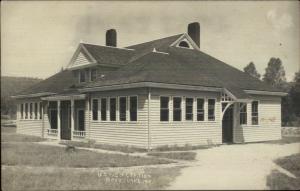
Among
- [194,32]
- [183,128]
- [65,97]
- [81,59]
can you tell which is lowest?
[183,128]

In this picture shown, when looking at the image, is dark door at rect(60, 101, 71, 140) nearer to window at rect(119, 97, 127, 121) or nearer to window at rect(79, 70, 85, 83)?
window at rect(79, 70, 85, 83)

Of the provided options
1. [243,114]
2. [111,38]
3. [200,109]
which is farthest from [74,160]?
[111,38]

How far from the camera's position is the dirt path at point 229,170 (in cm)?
959

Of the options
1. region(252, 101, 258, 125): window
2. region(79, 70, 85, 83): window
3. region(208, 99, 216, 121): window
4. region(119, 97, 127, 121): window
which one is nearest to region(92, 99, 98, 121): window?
region(119, 97, 127, 121): window

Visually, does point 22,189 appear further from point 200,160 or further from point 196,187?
point 200,160

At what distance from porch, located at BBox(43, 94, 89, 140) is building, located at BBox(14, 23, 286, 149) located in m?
0.05

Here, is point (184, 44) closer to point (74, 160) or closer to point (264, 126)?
point (264, 126)

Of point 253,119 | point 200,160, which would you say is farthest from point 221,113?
point 200,160

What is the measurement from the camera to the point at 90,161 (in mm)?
14742

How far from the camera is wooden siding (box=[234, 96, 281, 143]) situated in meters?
24.0

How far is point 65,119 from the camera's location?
2833 cm

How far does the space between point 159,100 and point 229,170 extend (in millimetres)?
8302

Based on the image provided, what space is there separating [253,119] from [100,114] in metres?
8.09

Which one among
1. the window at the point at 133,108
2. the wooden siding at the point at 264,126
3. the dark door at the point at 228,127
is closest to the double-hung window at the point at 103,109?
the window at the point at 133,108
